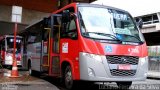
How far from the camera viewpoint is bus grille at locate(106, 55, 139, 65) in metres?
11.2

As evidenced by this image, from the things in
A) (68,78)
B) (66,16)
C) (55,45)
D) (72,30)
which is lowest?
(68,78)

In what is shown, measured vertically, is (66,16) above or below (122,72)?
above

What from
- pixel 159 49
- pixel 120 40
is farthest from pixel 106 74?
pixel 159 49

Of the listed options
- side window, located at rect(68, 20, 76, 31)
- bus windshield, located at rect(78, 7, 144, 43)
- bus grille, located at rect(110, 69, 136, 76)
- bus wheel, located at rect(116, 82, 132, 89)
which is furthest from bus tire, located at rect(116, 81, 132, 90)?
side window, located at rect(68, 20, 76, 31)

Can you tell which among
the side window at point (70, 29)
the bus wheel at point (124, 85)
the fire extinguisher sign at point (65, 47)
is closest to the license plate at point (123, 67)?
the bus wheel at point (124, 85)

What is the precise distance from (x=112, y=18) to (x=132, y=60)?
5.39 feet

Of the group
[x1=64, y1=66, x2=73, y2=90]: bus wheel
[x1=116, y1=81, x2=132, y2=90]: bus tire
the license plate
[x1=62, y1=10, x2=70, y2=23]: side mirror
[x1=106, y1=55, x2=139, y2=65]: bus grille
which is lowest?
[x1=116, y1=81, x2=132, y2=90]: bus tire

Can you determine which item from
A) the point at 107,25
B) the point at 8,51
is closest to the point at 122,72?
the point at 107,25

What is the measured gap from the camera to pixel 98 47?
11156 mm

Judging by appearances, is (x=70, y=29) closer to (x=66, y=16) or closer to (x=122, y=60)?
(x=66, y=16)

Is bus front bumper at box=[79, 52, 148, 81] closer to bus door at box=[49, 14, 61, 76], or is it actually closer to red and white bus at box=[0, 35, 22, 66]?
bus door at box=[49, 14, 61, 76]

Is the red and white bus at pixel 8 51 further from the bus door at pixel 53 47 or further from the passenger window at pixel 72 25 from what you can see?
the passenger window at pixel 72 25

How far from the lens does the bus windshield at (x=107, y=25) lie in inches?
454

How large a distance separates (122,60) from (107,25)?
1.31 m
